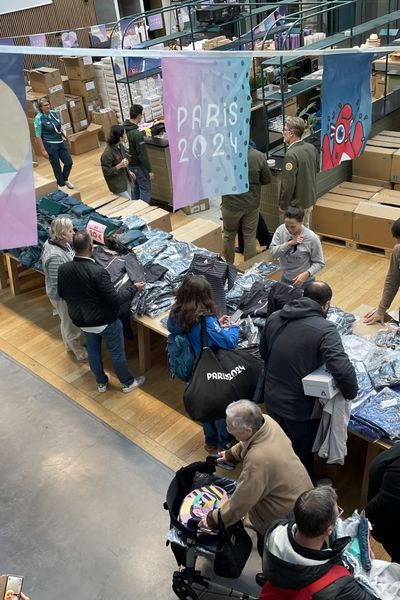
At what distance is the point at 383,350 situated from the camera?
3.66m

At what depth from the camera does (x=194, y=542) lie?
9.57 ft

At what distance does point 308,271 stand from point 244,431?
192 cm

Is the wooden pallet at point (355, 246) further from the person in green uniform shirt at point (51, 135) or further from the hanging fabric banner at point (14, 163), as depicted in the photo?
the hanging fabric banner at point (14, 163)

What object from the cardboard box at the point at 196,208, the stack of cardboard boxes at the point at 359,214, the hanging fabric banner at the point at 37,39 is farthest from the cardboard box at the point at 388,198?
the hanging fabric banner at the point at 37,39

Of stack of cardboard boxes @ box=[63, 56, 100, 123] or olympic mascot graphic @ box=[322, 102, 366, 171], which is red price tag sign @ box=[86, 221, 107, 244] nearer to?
olympic mascot graphic @ box=[322, 102, 366, 171]

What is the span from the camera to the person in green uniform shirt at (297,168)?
528 cm

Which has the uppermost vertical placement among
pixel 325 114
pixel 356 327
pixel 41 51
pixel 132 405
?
pixel 41 51

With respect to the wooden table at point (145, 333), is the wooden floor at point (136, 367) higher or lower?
lower

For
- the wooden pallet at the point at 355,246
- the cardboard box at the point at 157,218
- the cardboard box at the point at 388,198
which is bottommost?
the wooden pallet at the point at 355,246

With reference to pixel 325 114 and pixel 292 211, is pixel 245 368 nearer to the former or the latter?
pixel 292 211

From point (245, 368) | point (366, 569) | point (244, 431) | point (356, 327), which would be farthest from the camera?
point (356, 327)

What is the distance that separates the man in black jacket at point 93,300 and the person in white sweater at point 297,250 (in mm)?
1072

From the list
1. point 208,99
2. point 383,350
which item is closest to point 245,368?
point 383,350

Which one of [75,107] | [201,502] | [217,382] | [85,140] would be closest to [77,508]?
[201,502]
